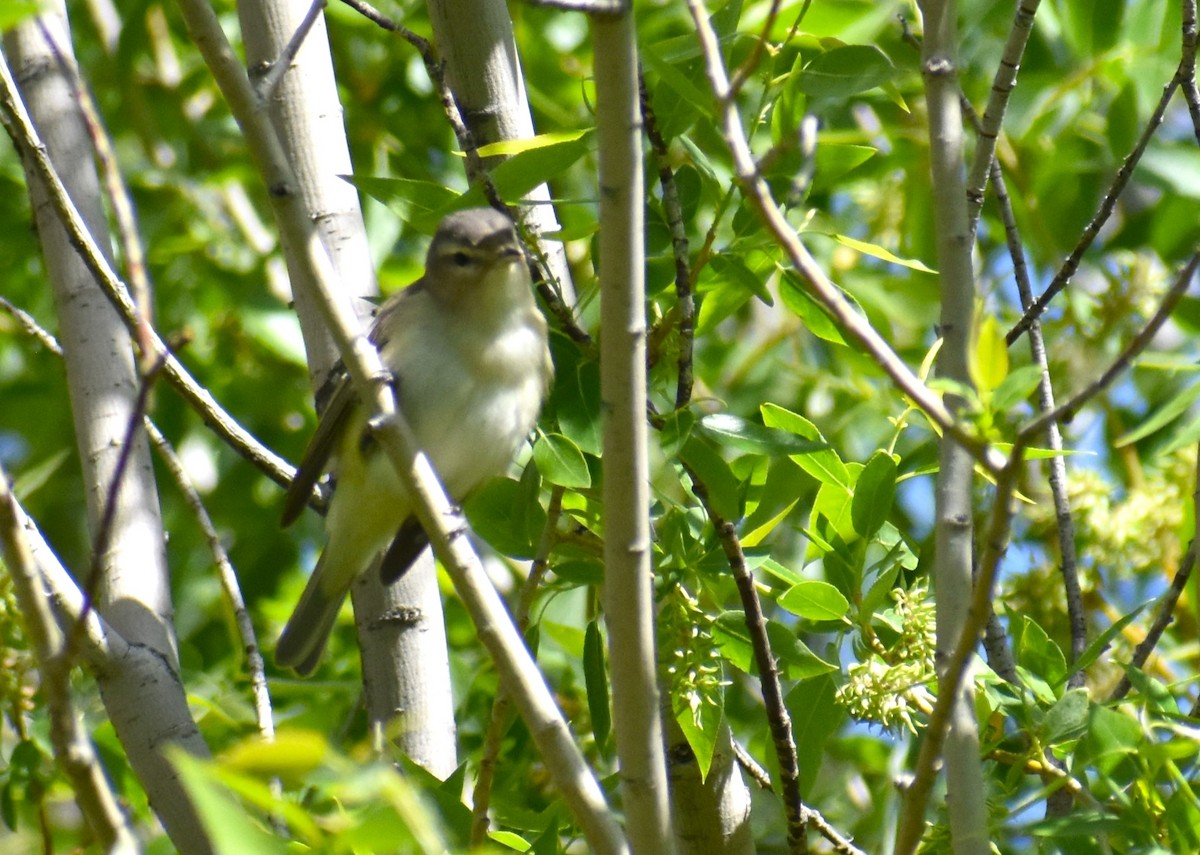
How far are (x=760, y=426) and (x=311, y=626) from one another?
2.08 metres

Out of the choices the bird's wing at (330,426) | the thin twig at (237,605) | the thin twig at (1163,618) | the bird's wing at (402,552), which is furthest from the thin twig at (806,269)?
the bird's wing at (402,552)

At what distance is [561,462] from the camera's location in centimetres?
284

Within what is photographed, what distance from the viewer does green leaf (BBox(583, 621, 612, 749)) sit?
3.02 meters

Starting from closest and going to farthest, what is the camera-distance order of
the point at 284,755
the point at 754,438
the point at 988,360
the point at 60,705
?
the point at 284,755 < the point at 60,705 < the point at 988,360 < the point at 754,438

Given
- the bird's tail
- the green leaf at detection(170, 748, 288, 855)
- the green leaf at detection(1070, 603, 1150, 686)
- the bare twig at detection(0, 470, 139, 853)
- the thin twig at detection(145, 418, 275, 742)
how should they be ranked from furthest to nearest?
the bird's tail
the thin twig at detection(145, 418, 275, 742)
the green leaf at detection(1070, 603, 1150, 686)
the bare twig at detection(0, 470, 139, 853)
the green leaf at detection(170, 748, 288, 855)

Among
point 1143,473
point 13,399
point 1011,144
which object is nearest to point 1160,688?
point 1143,473

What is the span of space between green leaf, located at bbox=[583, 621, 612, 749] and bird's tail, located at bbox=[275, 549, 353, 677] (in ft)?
4.93

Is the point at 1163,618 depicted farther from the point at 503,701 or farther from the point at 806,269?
the point at 806,269

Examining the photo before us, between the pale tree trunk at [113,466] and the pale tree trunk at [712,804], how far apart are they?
98 centimetres

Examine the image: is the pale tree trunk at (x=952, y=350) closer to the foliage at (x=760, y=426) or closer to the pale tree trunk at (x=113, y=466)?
the foliage at (x=760, y=426)

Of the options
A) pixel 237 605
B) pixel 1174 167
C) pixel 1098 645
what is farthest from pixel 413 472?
pixel 1174 167

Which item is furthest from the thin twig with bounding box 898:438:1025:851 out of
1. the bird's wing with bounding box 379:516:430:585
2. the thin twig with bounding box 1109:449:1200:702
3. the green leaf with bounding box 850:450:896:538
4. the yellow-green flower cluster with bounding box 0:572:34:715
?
the yellow-green flower cluster with bounding box 0:572:34:715

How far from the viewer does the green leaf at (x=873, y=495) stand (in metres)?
2.85

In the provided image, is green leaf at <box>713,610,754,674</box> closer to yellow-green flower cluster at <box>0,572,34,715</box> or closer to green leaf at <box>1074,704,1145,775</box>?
green leaf at <box>1074,704,1145,775</box>
